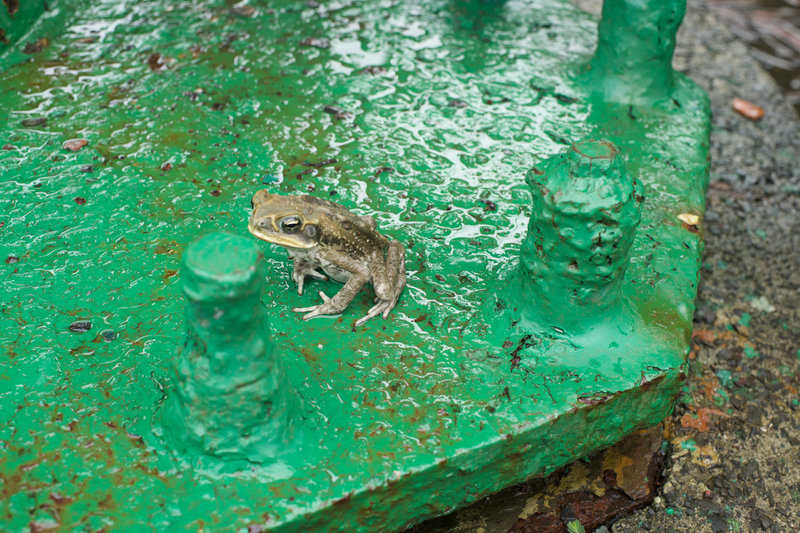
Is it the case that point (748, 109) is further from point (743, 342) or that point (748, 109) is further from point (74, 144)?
point (74, 144)

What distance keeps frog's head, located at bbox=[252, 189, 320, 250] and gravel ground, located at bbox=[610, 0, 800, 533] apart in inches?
70.6

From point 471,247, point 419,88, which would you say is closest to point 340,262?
point 471,247

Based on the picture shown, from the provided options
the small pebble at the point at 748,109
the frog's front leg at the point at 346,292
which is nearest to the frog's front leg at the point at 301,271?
Result: the frog's front leg at the point at 346,292

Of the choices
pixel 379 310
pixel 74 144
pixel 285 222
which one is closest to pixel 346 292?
pixel 379 310

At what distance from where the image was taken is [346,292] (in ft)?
9.75

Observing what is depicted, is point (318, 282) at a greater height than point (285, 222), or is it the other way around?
point (285, 222)

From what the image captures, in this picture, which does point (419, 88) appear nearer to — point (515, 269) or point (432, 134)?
point (432, 134)

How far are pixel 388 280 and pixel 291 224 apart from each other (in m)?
0.46

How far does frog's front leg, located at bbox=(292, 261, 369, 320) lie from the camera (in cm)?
297

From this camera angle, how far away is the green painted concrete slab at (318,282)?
252 centimetres

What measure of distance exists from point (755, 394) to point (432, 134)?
7.11ft

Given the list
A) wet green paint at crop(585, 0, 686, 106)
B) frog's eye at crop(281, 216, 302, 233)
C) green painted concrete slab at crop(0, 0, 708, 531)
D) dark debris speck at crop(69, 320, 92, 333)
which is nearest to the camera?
green painted concrete slab at crop(0, 0, 708, 531)

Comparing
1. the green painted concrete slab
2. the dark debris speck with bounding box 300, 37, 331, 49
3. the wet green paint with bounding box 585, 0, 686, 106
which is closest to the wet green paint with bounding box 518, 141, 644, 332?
the green painted concrete slab

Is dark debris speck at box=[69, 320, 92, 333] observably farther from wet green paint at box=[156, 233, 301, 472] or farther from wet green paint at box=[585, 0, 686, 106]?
wet green paint at box=[585, 0, 686, 106]
